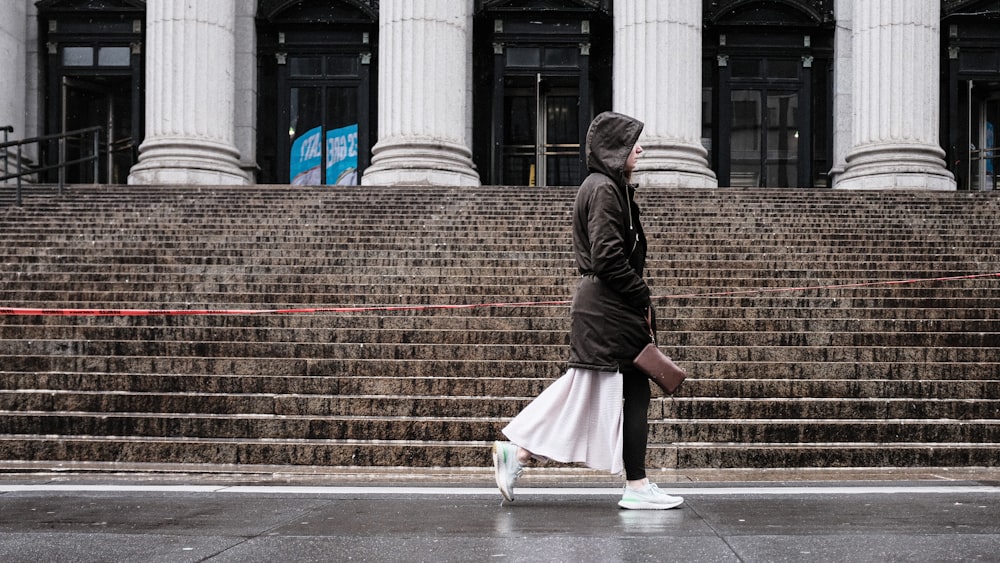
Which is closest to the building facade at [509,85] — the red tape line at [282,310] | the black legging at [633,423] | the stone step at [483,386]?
the red tape line at [282,310]

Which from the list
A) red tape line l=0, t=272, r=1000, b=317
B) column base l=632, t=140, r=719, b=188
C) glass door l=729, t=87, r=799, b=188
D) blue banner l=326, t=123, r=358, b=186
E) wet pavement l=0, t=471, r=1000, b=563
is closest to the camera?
wet pavement l=0, t=471, r=1000, b=563

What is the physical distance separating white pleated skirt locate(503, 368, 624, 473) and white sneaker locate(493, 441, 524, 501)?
2.9 inches

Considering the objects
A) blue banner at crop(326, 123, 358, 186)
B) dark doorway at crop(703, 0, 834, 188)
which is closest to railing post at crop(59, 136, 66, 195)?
blue banner at crop(326, 123, 358, 186)

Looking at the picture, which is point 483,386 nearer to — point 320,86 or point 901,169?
point 901,169

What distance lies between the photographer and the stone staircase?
7453 millimetres

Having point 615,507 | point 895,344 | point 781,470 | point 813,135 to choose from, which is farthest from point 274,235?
point 813,135

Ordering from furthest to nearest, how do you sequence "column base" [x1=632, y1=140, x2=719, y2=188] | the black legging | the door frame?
the door frame < "column base" [x1=632, y1=140, x2=719, y2=188] < the black legging

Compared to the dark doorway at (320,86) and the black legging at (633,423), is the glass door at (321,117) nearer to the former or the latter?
the dark doorway at (320,86)

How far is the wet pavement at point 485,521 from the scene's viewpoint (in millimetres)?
4133

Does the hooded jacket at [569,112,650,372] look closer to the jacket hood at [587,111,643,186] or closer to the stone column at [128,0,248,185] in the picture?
the jacket hood at [587,111,643,186]

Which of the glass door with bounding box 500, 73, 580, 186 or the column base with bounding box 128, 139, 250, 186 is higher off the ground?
the glass door with bounding box 500, 73, 580, 186

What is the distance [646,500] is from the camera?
512 centimetres

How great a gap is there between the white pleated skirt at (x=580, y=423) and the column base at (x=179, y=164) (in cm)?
1585

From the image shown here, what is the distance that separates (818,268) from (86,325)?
23.6 ft
